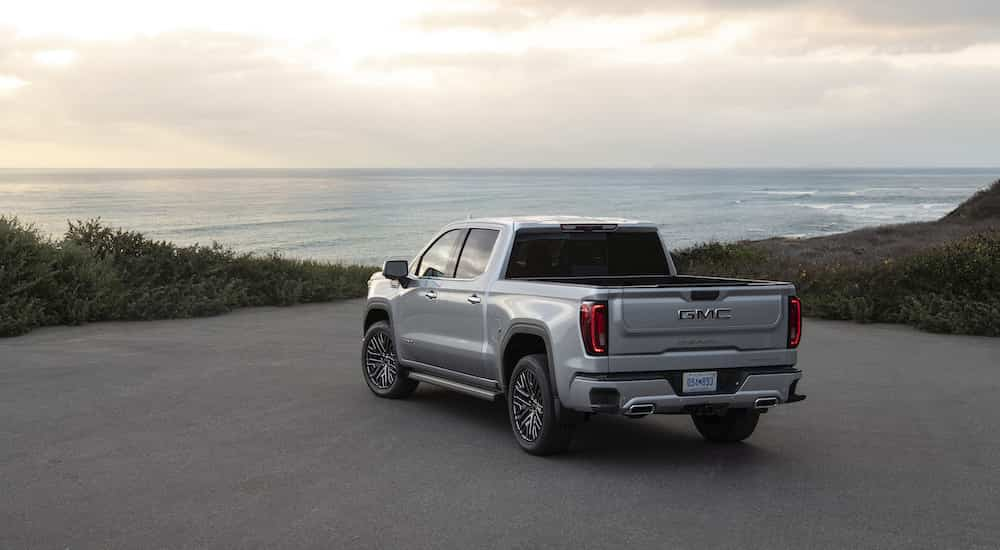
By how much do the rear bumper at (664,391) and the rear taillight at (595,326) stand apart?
0.73ft

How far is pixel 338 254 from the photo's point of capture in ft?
204

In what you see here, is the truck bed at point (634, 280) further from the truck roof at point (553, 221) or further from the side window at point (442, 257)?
the side window at point (442, 257)

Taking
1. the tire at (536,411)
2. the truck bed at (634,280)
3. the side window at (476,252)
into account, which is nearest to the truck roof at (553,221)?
the side window at (476,252)

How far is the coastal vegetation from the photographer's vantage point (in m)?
18.4

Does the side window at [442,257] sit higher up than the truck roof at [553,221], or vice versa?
the truck roof at [553,221]

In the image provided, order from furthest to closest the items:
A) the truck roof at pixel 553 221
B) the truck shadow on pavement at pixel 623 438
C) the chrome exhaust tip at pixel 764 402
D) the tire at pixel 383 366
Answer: the tire at pixel 383 366
the truck roof at pixel 553 221
the truck shadow on pavement at pixel 623 438
the chrome exhaust tip at pixel 764 402

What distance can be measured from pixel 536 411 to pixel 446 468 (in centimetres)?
95

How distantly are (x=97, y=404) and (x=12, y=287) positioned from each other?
798 centimetres

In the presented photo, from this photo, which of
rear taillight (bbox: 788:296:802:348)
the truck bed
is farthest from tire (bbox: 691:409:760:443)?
the truck bed

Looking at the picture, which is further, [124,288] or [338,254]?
[338,254]

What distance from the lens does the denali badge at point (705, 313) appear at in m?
8.55

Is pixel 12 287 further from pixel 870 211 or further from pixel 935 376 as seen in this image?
pixel 870 211

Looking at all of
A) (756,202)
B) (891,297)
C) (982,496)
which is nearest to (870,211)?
(756,202)

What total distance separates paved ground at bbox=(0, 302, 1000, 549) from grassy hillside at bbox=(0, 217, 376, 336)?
15.9ft
